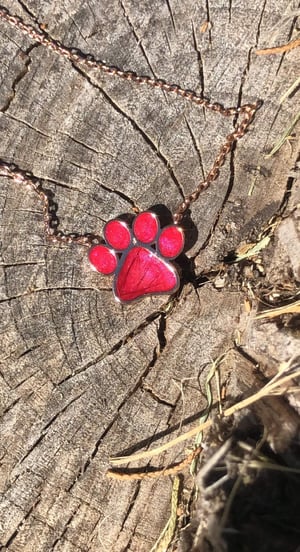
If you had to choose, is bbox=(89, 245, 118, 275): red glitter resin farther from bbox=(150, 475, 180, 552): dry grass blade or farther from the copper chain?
bbox=(150, 475, 180, 552): dry grass blade

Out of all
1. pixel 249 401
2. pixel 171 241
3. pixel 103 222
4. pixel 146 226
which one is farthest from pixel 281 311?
pixel 103 222

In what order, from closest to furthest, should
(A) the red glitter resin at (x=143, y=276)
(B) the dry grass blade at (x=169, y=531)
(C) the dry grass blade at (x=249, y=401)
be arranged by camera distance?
(C) the dry grass blade at (x=249, y=401) < (B) the dry grass blade at (x=169, y=531) < (A) the red glitter resin at (x=143, y=276)

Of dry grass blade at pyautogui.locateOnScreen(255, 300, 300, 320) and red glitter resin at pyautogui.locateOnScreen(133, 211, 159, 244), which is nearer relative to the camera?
dry grass blade at pyautogui.locateOnScreen(255, 300, 300, 320)

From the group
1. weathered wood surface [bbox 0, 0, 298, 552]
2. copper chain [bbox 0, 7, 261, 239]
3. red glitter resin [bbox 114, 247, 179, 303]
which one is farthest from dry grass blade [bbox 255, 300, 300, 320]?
copper chain [bbox 0, 7, 261, 239]

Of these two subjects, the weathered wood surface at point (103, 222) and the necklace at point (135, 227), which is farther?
the necklace at point (135, 227)

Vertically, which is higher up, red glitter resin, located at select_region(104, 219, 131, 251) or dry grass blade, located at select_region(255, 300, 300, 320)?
red glitter resin, located at select_region(104, 219, 131, 251)

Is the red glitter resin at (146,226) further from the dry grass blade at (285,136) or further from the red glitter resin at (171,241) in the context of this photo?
the dry grass blade at (285,136)

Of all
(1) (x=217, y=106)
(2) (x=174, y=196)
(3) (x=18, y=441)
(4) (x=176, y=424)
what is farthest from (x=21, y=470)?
(1) (x=217, y=106)

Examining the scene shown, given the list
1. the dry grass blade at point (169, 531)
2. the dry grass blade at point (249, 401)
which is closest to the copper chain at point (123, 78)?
the dry grass blade at point (249, 401)
